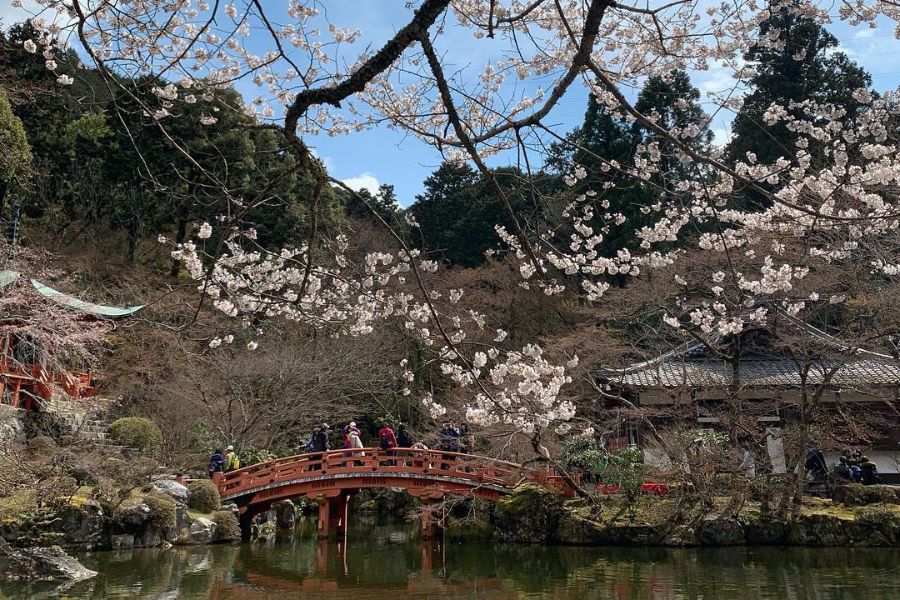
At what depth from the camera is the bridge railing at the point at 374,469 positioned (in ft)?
41.2

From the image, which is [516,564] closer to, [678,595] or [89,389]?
[678,595]

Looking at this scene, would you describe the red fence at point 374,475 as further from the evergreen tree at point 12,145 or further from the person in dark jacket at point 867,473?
the evergreen tree at point 12,145

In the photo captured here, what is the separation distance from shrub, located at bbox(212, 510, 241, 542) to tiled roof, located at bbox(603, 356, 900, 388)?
736 centimetres

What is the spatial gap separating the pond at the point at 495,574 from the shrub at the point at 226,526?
490mm

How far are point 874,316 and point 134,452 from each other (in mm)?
12492

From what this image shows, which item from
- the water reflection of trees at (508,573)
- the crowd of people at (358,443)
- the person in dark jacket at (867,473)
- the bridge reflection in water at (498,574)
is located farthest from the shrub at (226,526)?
the person in dark jacket at (867,473)

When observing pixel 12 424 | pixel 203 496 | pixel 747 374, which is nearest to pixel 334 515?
pixel 203 496

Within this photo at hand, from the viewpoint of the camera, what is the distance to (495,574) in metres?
9.77

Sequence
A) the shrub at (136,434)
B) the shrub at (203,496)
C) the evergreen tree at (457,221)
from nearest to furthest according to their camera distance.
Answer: the shrub at (203,496) → the shrub at (136,434) → the evergreen tree at (457,221)

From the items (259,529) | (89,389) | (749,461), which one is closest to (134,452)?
(89,389)

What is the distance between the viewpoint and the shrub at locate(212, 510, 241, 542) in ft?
40.3

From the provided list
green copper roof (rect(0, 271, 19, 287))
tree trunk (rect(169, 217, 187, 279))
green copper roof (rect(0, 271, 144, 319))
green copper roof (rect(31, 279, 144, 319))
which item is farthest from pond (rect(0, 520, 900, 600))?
tree trunk (rect(169, 217, 187, 279))

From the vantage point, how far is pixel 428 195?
93.5 feet

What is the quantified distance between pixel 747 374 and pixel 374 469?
7.58m
